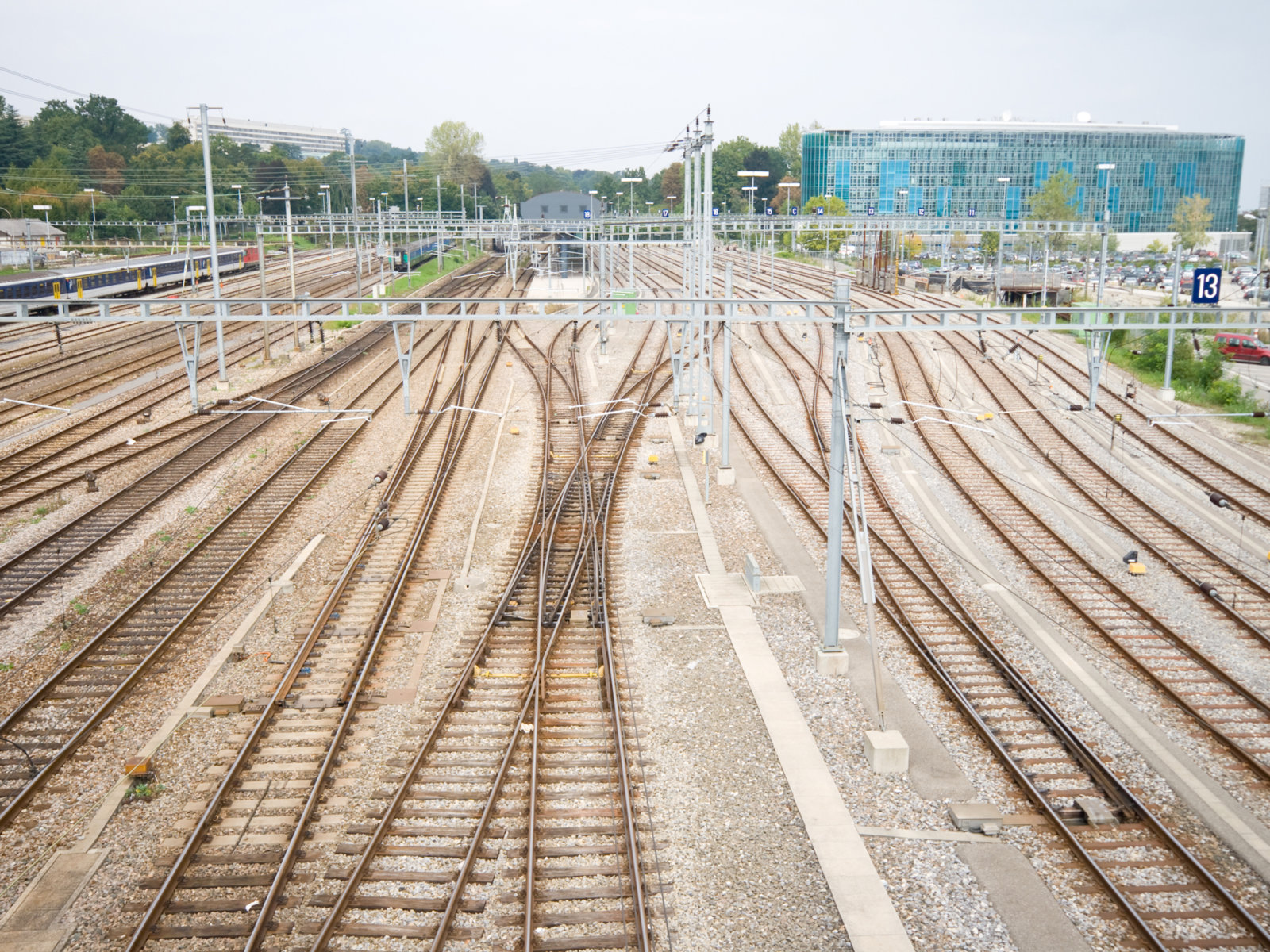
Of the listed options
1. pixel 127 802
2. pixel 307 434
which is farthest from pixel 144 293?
pixel 127 802

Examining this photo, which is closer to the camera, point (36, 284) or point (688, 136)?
point (688, 136)

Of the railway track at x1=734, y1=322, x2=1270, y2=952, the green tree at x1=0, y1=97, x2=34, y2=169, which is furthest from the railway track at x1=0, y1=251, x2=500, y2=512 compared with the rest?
the green tree at x1=0, y1=97, x2=34, y2=169

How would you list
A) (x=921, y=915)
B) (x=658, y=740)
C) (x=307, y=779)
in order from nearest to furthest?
(x=921, y=915) → (x=307, y=779) → (x=658, y=740)

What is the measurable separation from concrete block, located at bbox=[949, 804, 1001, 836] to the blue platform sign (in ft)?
32.7

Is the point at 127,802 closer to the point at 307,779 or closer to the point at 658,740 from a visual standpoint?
the point at 307,779

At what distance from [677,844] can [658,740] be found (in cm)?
185

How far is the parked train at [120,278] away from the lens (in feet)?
123

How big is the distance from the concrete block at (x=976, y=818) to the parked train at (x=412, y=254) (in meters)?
50.5

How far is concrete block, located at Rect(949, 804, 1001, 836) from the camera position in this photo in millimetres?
9375

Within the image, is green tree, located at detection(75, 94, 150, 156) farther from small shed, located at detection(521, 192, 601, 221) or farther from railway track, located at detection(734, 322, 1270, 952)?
railway track, located at detection(734, 322, 1270, 952)

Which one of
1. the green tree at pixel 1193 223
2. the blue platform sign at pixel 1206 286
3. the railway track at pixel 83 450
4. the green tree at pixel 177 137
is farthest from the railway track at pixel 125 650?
the green tree at pixel 177 137

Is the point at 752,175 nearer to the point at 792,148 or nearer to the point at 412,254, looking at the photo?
the point at 412,254

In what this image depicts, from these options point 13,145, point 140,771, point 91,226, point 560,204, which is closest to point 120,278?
point 91,226

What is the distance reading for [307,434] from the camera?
2436 centimetres
